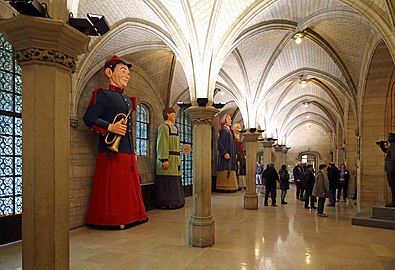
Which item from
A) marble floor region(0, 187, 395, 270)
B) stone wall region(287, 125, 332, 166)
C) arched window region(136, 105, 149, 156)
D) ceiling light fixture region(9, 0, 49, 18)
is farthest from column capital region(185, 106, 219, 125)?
stone wall region(287, 125, 332, 166)

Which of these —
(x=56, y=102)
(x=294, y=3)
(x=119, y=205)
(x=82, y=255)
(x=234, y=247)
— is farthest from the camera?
(x=119, y=205)

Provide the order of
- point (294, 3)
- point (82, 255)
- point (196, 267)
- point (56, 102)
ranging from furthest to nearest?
1. point (294, 3)
2. point (82, 255)
3. point (196, 267)
4. point (56, 102)

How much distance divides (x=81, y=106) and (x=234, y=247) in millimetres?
4962

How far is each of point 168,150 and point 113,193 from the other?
3.13 metres

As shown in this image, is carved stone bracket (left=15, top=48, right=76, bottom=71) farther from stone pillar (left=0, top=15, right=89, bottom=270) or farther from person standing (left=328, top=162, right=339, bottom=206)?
person standing (left=328, top=162, right=339, bottom=206)

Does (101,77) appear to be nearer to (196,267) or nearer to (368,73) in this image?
(196,267)

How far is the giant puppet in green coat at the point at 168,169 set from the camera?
1005cm

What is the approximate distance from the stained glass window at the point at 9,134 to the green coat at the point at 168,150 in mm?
4365

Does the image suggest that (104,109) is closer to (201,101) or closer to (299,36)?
(201,101)

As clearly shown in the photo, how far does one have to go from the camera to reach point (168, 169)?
33.5 ft

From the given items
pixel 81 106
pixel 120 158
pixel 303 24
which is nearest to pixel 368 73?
pixel 303 24

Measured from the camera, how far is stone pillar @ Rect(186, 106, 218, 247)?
231 inches

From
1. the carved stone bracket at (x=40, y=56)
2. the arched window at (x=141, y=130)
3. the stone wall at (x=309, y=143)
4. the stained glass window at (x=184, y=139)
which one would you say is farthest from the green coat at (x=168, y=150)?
the stone wall at (x=309, y=143)

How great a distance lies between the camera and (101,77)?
857cm
